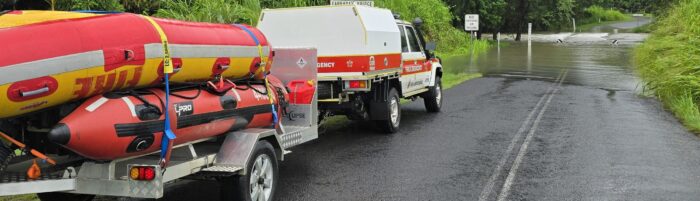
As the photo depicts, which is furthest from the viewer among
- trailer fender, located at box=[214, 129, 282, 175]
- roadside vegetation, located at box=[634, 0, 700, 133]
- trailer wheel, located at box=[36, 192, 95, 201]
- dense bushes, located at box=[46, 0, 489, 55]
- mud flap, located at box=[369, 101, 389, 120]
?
dense bushes, located at box=[46, 0, 489, 55]

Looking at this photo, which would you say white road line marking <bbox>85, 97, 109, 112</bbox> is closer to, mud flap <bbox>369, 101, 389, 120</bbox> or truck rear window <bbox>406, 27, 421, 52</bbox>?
mud flap <bbox>369, 101, 389, 120</bbox>

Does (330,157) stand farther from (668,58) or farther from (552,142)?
(668,58)

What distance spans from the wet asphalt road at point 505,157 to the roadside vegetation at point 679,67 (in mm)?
409

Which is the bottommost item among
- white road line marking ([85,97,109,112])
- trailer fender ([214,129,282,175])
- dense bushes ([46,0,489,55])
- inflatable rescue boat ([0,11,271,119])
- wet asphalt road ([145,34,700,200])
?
wet asphalt road ([145,34,700,200])

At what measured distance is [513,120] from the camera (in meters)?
11.7

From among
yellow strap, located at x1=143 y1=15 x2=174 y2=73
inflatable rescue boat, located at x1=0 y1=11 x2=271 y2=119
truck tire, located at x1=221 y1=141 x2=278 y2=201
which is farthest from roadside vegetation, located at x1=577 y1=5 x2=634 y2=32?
yellow strap, located at x1=143 y1=15 x2=174 y2=73

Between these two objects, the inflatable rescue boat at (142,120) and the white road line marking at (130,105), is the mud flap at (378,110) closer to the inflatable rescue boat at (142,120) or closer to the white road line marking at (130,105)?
the inflatable rescue boat at (142,120)

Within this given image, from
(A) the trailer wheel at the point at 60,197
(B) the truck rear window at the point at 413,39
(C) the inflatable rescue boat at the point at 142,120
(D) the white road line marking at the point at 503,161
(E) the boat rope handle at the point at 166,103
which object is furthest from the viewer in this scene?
(B) the truck rear window at the point at 413,39

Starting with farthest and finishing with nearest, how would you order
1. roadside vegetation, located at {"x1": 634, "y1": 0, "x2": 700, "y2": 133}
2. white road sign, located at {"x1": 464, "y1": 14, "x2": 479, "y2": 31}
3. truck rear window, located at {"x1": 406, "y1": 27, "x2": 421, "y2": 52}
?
1. white road sign, located at {"x1": 464, "y1": 14, "x2": 479, "y2": 31}
2. roadside vegetation, located at {"x1": 634, "y1": 0, "x2": 700, "y2": 133}
3. truck rear window, located at {"x1": 406, "y1": 27, "x2": 421, "y2": 52}

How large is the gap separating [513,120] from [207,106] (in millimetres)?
7749

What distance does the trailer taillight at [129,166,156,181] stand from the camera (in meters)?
4.43

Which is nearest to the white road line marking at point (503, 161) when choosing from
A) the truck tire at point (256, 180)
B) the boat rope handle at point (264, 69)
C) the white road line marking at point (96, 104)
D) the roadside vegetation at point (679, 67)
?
the truck tire at point (256, 180)

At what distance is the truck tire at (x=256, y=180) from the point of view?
17.4ft

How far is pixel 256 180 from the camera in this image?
562 centimetres
